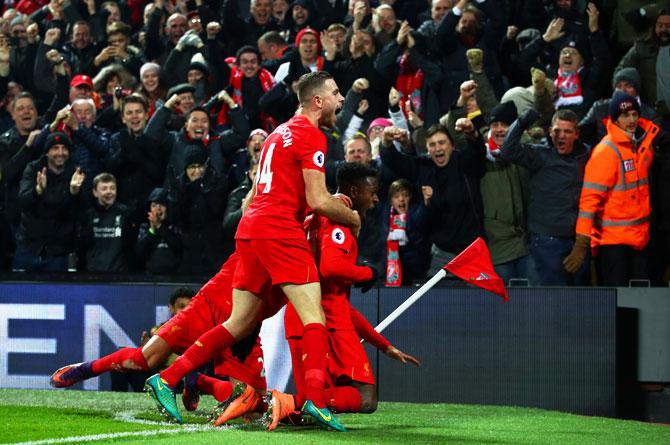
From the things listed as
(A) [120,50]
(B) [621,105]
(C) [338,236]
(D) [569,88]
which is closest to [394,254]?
(B) [621,105]

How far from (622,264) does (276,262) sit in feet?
14.5

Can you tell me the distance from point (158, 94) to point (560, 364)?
20.1 ft

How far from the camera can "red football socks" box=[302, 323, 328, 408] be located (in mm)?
6441

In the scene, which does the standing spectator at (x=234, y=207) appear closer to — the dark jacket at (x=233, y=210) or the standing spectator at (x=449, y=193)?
the dark jacket at (x=233, y=210)

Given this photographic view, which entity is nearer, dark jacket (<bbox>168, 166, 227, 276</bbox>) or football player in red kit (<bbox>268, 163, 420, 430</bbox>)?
football player in red kit (<bbox>268, 163, 420, 430</bbox>)

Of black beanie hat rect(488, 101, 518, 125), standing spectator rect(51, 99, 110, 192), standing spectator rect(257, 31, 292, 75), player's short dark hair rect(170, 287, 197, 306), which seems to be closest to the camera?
player's short dark hair rect(170, 287, 197, 306)

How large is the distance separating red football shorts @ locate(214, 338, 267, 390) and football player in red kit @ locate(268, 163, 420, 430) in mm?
460

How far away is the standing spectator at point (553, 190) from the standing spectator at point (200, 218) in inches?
110

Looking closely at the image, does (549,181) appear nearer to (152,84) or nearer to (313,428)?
(313,428)

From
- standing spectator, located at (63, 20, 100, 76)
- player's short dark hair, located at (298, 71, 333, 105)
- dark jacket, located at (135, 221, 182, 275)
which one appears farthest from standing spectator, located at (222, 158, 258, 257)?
standing spectator, located at (63, 20, 100, 76)

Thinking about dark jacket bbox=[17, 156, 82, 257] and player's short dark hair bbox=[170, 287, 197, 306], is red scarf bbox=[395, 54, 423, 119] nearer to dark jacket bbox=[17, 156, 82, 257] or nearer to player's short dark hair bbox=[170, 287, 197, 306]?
dark jacket bbox=[17, 156, 82, 257]

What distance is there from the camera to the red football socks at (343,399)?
7.02 metres

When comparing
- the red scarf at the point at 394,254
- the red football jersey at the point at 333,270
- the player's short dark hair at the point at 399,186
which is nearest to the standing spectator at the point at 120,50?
the player's short dark hair at the point at 399,186

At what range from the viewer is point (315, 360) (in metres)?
6.50
